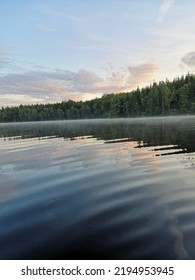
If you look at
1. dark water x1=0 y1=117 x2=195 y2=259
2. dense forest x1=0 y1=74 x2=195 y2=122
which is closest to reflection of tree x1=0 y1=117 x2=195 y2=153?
dark water x1=0 y1=117 x2=195 y2=259

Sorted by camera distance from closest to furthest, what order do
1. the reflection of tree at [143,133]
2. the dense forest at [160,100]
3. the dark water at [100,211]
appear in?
the dark water at [100,211] → the reflection of tree at [143,133] → the dense forest at [160,100]

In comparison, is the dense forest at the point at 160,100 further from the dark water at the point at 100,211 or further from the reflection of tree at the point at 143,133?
the dark water at the point at 100,211

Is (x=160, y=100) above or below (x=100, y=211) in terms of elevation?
above

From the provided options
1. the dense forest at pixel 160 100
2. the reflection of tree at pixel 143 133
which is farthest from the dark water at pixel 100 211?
the dense forest at pixel 160 100

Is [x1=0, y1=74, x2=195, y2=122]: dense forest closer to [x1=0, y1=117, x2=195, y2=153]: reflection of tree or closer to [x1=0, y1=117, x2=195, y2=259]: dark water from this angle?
[x1=0, y1=117, x2=195, y2=153]: reflection of tree

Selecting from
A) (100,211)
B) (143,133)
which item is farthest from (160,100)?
(100,211)

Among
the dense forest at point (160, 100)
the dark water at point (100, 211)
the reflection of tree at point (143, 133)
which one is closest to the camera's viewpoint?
the dark water at point (100, 211)

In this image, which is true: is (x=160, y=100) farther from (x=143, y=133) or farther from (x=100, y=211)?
(x=100, y=211)

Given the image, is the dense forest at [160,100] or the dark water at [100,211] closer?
the dark water at [100,211]
